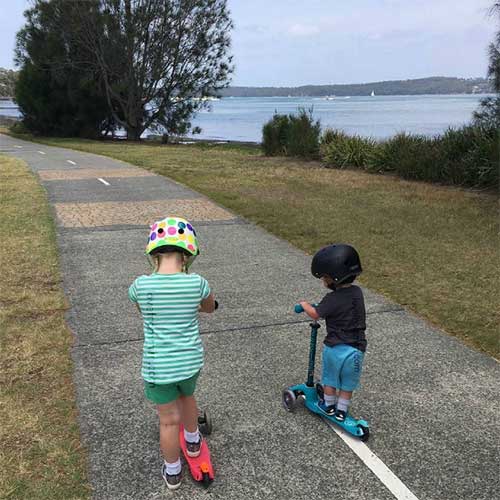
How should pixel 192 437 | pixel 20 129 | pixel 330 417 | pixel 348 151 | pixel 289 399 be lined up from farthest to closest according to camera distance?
pixel 20 129 → pixel 348 151 → pixel 289 399 → pixel 330 417 → pixel 192 437

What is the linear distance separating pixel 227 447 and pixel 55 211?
7846 mm

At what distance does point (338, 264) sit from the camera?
3.13 meters

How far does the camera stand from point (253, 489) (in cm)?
292

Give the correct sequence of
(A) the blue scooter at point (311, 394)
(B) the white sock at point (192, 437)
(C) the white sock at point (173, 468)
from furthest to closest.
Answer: (A) the blue scooter at point (311, 394) < (B) the white sock at point (192, 437) < (C) the white sock at point (173, 468)

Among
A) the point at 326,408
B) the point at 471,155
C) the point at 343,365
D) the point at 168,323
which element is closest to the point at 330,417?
the point at 326,408

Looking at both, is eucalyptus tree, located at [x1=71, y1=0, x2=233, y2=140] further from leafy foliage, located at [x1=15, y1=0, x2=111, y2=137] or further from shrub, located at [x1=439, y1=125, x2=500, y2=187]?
shrub, located at [x1=439, y1=125, x2=500, y2=187]

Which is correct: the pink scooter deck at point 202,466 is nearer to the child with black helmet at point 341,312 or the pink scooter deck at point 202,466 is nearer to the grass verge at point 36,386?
the grass verge at point 36,386

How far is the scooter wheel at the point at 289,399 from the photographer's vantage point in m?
3.60

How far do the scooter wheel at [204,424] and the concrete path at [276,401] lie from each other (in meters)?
0.09

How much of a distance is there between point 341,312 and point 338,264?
0.94 feet

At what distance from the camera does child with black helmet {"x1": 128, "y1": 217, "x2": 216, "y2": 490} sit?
2.76m

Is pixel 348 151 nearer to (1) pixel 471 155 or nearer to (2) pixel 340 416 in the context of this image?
(1) pixel 471 155

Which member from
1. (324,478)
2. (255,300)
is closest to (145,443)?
(324,478)

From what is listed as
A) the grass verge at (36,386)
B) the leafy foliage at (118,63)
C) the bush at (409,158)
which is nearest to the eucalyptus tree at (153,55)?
the leafy foliage at (118,63)
